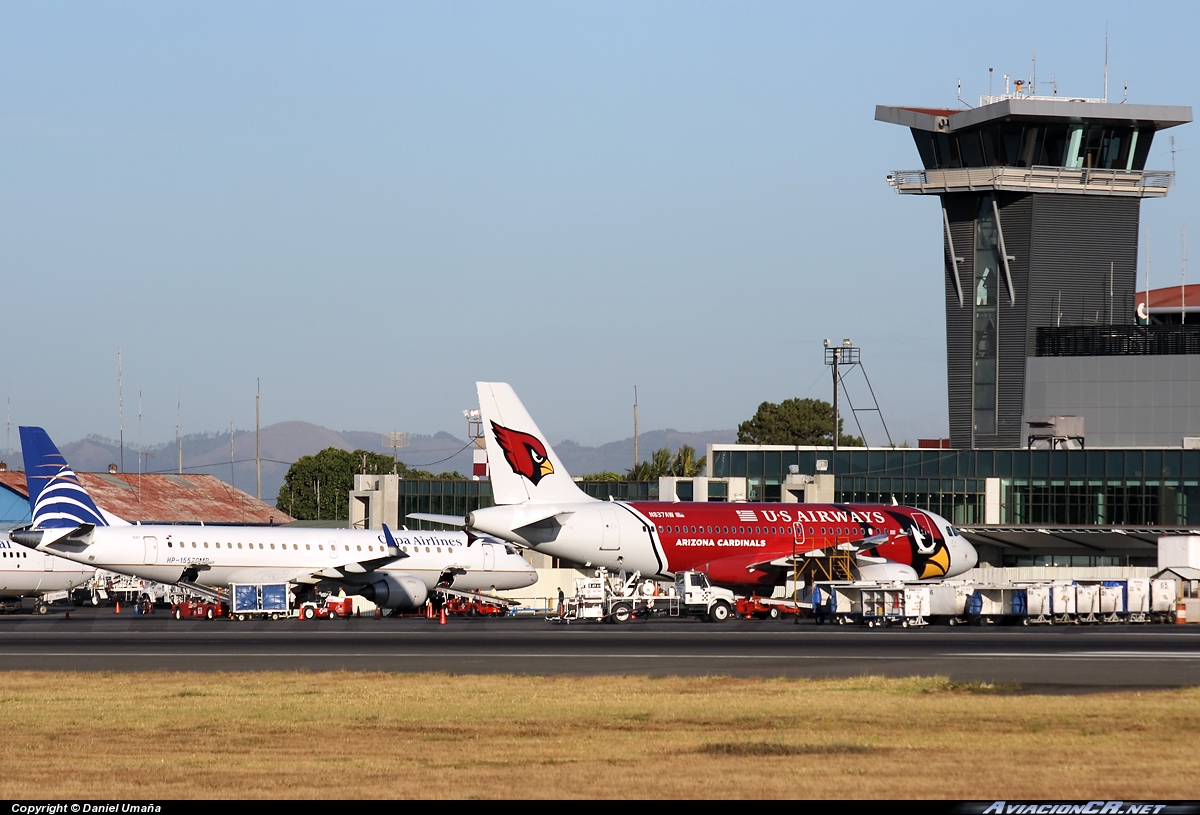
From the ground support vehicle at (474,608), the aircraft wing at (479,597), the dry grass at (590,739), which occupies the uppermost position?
the dry grass at (590,739)

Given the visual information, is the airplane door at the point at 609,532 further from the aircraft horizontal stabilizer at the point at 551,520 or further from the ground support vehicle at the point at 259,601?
the ground support vehicle at the point at 259,601

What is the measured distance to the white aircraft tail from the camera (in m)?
58.7

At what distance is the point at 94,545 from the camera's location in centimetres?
5778

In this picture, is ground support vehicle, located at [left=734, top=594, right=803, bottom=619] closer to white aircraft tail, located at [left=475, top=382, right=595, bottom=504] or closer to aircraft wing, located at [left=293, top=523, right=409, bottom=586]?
white aircraft tail, located at [left=475, top=382, right=595, bottom=504]

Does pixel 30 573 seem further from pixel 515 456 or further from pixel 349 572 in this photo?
pixel 515 456

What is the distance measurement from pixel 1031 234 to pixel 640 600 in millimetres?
51986

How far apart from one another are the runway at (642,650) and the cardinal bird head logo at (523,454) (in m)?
7.64

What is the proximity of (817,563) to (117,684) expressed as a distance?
3724cm

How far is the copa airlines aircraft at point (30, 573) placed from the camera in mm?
66250

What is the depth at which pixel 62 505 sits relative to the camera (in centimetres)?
5894

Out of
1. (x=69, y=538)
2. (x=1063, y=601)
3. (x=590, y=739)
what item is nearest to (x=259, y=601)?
(x=69, y=538)

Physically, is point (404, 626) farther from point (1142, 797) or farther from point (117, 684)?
point (1142, 797)

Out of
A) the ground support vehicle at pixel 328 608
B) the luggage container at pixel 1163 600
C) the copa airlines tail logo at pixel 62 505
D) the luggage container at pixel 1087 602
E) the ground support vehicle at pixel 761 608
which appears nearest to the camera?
the luggage container at pixel 1087 602

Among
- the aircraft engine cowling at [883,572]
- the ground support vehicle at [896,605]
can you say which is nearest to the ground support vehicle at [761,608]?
the ground support vehicle at [896,605]
